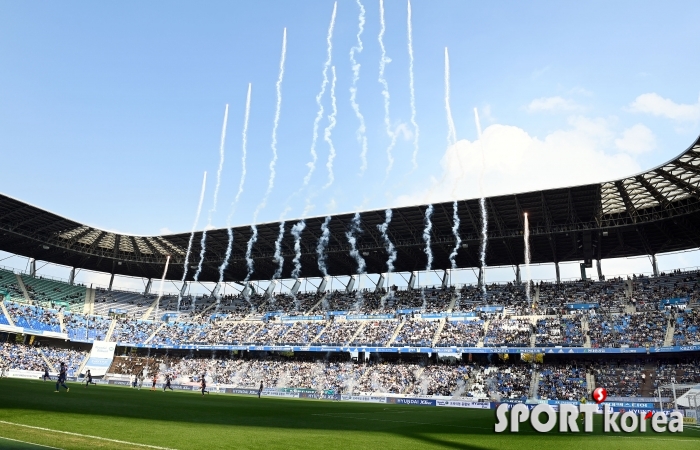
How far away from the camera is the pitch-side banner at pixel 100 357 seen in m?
59.0

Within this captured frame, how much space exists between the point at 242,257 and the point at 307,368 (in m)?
18.3

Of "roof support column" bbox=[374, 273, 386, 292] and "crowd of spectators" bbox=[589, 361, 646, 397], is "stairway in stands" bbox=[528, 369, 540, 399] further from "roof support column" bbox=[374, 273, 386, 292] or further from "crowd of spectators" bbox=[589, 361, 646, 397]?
"roof support column" bbox=[374, 273, 386, 292]

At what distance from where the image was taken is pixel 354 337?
53562 mm

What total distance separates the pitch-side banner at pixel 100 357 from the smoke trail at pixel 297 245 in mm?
23913

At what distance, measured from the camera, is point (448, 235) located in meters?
53.6

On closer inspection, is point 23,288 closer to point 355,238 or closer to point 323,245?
point 323,245

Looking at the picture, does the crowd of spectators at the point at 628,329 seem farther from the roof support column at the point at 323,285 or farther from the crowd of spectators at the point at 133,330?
the crowd of spectators at the point at 133,330

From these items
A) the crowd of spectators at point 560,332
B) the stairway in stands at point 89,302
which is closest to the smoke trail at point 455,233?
the crowd of spectators at point 560,332

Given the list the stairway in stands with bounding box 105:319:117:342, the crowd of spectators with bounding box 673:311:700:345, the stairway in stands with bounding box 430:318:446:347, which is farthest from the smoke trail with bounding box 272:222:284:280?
the crowd of spectators with bounding box 673:311:700:345

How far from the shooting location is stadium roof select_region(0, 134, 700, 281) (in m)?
42.4

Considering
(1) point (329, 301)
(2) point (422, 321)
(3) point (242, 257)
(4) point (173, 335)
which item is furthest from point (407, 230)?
(4) point (173, 335)

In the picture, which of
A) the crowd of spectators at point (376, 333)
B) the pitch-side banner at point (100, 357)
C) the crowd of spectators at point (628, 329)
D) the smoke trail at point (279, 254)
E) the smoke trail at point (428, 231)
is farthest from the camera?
the pitch-side banner at point (100, 357)

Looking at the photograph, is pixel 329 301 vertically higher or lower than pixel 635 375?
higher

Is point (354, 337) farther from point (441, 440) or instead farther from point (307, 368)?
point (441, 440)
